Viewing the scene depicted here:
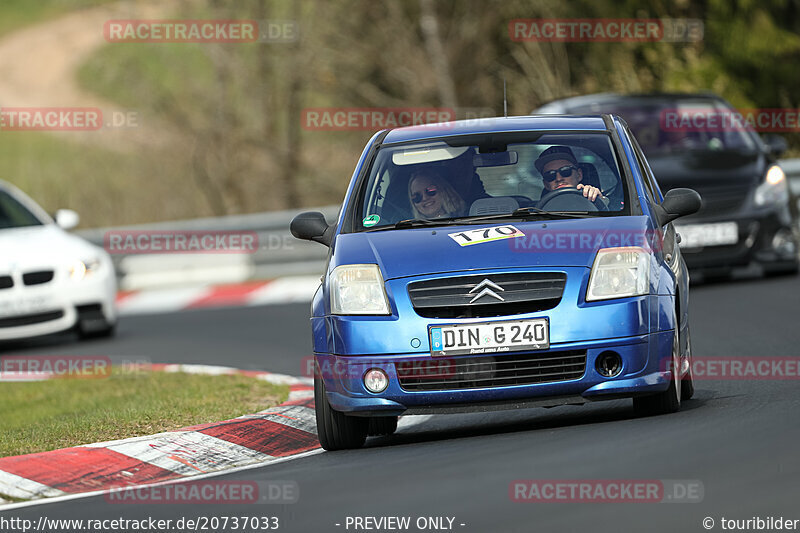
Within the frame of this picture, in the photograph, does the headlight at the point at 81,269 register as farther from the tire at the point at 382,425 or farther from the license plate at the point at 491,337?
the license plate at the point at 491,337

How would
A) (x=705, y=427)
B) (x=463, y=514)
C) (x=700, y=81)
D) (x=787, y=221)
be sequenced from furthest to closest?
(x=700, y=81), (x=787, y=221), (x=705, y=427), (x=463, y=514)

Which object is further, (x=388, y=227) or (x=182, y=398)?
(x=182, y=398)

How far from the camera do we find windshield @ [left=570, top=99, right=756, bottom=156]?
15156 millimetres

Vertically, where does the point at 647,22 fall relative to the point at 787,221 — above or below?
above

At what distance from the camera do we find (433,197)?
Result: 8.43 m

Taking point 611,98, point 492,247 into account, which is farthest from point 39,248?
point 492,247

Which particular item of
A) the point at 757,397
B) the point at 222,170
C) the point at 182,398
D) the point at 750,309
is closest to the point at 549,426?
the point at 757,397

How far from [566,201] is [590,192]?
159mm

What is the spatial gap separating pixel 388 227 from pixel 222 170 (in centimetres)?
2047

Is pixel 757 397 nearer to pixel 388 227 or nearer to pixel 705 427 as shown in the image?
pixel 705 427

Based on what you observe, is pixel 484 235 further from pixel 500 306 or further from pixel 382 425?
pixel 382 425

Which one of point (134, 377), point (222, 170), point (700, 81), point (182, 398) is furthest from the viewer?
point (222, 170)

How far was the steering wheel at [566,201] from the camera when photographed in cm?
824

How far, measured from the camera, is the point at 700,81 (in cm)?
2222
